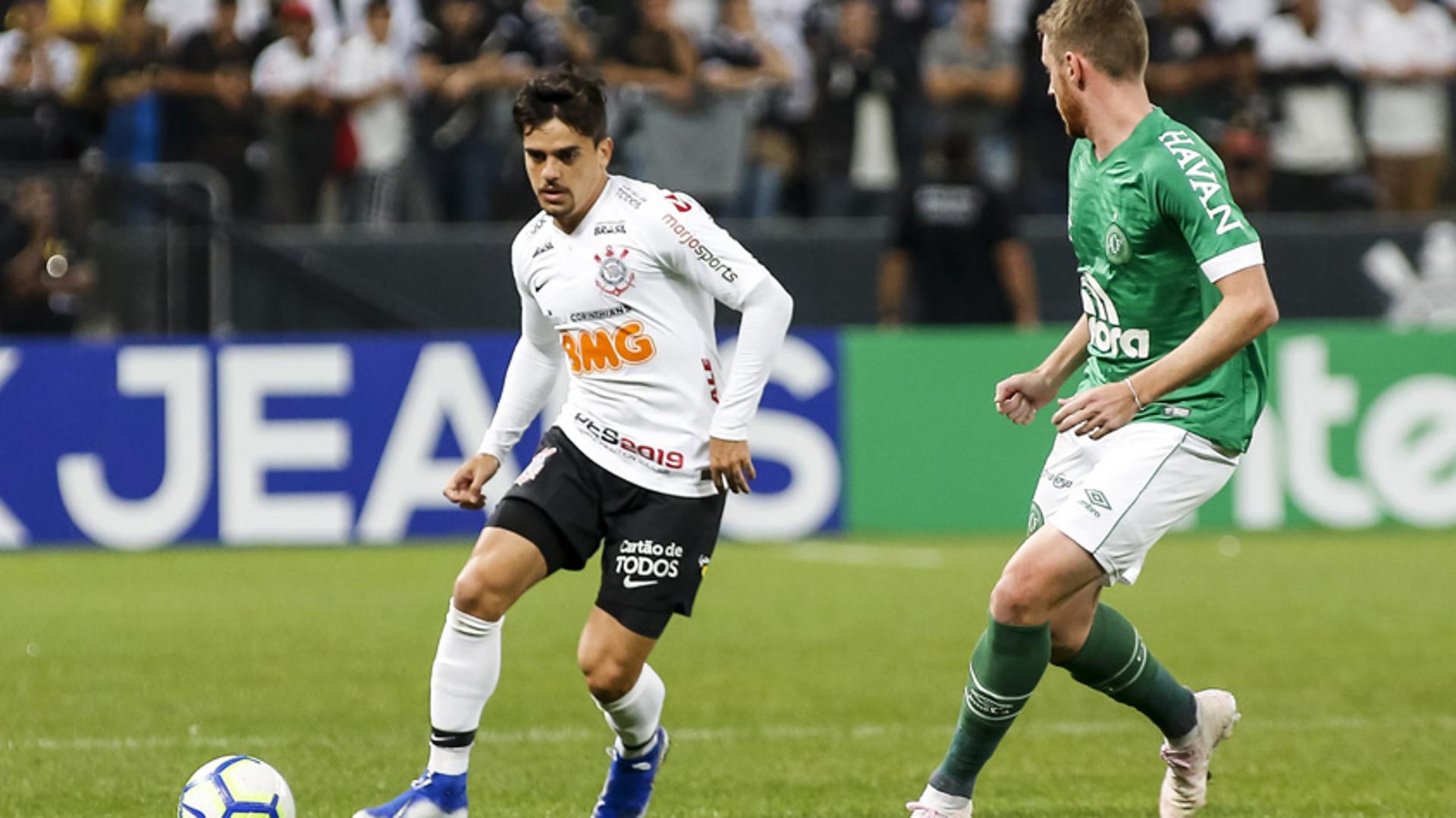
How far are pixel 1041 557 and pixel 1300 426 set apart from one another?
9643 millimetres

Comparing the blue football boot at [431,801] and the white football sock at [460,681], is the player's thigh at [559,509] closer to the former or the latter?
the white football sock at [460,681]

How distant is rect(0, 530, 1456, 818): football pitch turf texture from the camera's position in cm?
695

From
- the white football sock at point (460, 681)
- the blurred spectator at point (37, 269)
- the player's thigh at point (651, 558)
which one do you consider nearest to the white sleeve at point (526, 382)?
the player's thigh at point (651, 558)

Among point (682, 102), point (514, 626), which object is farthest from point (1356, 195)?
point (514, 626)

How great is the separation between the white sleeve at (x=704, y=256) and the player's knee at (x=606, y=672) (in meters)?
1.01

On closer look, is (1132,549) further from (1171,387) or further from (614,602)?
(614,602)

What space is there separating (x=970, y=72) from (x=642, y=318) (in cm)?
993

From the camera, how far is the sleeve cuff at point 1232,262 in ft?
17.7

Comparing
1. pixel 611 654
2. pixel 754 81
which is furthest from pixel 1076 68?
pixel 754 81

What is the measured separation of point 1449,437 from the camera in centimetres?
1486

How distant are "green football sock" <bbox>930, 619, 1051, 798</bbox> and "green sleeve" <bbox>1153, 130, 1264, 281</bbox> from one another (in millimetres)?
1043

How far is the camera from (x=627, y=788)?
6270 mm

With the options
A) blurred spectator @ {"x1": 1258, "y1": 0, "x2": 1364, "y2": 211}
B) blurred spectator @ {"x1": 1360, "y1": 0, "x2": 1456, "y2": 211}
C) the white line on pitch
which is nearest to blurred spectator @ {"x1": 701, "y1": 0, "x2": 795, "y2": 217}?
blurred spectator @ {"x1": 1258, "y1": 0, "x2": 1364, "y2": 211}

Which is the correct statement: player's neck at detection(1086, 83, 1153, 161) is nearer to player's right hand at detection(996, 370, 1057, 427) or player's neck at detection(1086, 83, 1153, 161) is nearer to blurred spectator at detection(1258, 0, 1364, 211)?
player's right hand at detection(996, 370, 1057, 427)
